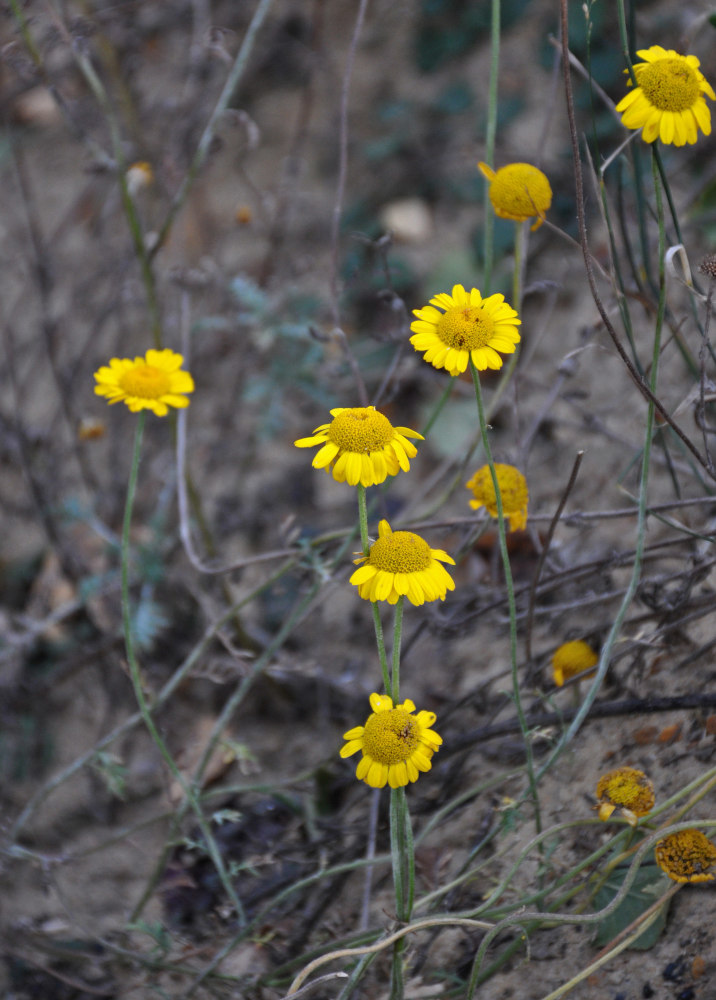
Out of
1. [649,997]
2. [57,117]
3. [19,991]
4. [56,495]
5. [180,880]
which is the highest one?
[57,117]

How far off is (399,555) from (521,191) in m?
0.52

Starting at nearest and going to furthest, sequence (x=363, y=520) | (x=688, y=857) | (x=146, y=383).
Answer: (x=363, y=520) < (x=688, y=857) < (x=146, y=383)

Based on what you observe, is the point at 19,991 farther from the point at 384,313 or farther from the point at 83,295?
the point at 384,313

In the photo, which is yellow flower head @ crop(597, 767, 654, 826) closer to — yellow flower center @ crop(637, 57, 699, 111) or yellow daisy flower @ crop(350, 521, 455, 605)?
yellow daisy flower @ crop(350, 521, 455, 605)

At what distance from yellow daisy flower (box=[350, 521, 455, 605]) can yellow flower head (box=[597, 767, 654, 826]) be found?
376 mm

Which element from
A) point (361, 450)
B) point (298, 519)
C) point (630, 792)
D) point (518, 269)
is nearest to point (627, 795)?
point (630, 792)

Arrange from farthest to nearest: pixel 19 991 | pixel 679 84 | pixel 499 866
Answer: pixel 19 991 < pixel 499 866 < pixel 679 84

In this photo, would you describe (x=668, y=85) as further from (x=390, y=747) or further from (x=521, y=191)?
(x=390, y=747)

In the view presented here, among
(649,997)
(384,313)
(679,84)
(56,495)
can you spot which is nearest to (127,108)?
(384,313)

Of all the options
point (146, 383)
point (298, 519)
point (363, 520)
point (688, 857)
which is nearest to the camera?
point (363, 520)

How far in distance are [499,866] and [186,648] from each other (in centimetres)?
92

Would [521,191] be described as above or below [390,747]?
above

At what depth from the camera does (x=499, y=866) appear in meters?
1.21

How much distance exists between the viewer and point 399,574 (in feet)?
2.74
